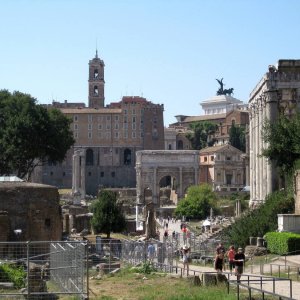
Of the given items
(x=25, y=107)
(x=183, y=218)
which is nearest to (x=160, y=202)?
(x=183, y=218)

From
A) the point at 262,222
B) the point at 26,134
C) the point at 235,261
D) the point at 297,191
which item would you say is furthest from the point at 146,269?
the point at 26,134

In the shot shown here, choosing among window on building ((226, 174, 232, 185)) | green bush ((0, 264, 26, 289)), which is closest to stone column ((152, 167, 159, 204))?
window on building ((226, 174, 232, 185))

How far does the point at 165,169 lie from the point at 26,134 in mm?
43932

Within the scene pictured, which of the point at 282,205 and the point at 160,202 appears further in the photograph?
the point at 160,202

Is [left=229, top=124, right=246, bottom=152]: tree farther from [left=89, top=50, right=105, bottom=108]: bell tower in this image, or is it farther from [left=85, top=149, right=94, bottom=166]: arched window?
[left=89, top=50, right=105, bottom=108]: bell tower

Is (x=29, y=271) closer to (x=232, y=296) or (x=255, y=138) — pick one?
(x=232, y=296)

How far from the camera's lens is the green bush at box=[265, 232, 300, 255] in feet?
99.3

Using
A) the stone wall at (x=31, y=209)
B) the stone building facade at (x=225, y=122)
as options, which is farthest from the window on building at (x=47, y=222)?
the stone building facade at (x=225, y=122)

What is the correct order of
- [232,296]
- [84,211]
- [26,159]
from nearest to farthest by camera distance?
[232,296]
[26,159]
[84,211]

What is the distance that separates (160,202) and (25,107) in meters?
40.7

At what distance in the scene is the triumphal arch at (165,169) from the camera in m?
108

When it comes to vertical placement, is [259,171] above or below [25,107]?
below

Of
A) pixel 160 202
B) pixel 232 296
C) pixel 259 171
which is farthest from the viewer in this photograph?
pixel 160 202

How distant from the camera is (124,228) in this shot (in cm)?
5238
